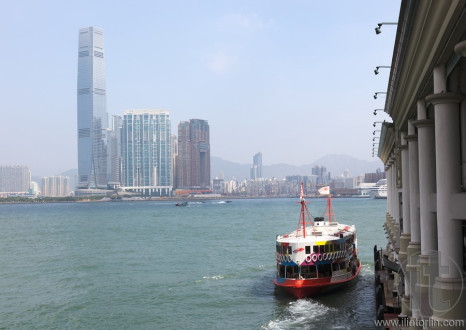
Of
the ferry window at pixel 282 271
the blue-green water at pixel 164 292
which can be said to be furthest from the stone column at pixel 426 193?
the ferry window at pixel 282 271

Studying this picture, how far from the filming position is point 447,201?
434 inches

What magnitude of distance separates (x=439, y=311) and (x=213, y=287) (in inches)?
1320

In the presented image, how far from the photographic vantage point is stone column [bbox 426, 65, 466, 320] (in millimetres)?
10930

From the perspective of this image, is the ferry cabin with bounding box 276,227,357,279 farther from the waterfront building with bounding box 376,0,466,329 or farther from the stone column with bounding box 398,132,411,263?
the waterfront building with bounding box 376,0,466,329

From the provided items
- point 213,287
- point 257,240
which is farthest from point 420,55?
point 257,240

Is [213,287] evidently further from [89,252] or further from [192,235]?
[192,235]

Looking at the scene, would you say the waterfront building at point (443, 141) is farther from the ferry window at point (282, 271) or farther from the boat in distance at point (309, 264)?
the ferry window at point (282, 271)

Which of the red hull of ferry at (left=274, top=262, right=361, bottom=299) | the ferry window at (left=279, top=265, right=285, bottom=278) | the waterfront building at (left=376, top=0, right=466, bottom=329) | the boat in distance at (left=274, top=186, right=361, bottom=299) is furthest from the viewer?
the ferry window at (left=279, top=265, right=285, bottom=278)

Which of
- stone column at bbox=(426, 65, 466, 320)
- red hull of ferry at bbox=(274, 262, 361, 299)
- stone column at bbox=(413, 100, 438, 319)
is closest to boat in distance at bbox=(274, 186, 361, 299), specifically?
red hull of ferry at bbox=(274, 262, 361, 299)

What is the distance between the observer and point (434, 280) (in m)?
12.5

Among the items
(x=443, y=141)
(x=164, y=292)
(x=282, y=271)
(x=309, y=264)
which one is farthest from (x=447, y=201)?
(x=164, y=292)

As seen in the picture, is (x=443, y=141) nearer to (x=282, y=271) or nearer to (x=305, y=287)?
(x=305, y=287)

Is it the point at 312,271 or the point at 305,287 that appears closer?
the point at 305,287

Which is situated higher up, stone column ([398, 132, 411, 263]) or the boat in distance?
stone column ([398, 132, 411, 263])
